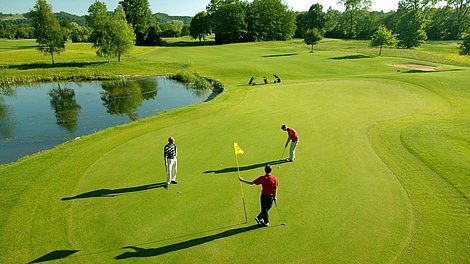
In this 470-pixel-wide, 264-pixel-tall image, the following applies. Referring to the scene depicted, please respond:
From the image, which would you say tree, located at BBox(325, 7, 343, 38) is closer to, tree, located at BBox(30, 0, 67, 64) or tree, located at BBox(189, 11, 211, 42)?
tree, located at BBox(189, 11, 211, 42)

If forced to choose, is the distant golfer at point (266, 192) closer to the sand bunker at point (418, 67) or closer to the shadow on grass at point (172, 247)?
the shadow on grass at point (172, 247)

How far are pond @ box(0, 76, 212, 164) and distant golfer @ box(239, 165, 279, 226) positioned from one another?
643 inches

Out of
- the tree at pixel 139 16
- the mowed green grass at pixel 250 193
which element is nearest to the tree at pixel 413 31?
the mowed green grass at pixel 250 193

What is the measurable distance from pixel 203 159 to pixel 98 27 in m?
47.5

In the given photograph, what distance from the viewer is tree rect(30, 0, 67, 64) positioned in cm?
5059

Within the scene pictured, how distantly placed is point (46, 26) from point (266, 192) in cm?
5602

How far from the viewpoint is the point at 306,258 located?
7.88 meters

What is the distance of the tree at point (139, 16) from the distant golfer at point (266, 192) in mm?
97019

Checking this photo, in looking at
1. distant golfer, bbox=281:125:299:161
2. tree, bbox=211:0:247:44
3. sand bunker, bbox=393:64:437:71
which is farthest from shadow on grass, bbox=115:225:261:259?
tree, bbox=211:0:247:44

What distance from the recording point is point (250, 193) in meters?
11.1

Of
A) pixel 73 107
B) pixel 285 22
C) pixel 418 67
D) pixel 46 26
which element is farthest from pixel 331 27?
pixel 73 107

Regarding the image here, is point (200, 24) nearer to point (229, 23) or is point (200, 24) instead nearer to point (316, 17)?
point (229, 23)

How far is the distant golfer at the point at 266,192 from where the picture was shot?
903 cm

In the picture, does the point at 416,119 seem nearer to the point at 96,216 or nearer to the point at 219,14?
the point at 96,216
